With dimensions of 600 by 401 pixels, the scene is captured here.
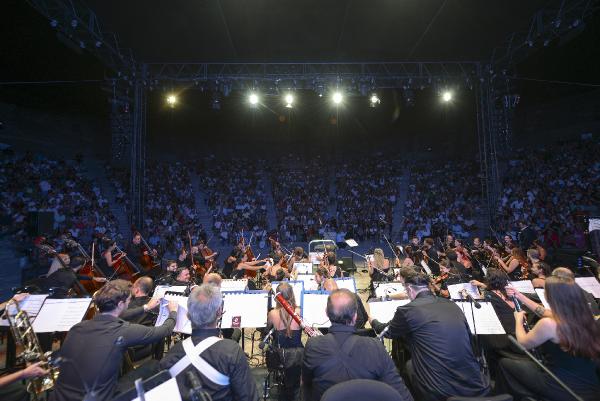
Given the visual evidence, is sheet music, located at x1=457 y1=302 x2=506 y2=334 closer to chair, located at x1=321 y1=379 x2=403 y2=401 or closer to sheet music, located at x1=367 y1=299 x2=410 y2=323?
sheet music, located at x1=367 y1=299 x2=410 y2=323

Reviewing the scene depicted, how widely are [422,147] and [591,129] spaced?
33.2 feet

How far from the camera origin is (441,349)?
2719 mm

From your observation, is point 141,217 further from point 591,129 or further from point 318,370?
point 591,129

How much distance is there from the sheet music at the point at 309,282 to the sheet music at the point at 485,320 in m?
3.10

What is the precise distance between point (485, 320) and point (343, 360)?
239cm

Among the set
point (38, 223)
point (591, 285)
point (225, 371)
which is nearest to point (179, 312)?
point (225, 371)

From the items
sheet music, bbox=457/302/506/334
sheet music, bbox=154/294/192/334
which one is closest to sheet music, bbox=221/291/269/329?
sheet music, bbox=154/294/192/334

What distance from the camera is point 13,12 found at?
33.0 ft

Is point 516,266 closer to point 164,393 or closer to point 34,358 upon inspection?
point 164,393

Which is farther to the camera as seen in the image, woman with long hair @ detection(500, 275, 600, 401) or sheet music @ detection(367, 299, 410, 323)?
sheet music @ detection(367, 299, 410, 323)

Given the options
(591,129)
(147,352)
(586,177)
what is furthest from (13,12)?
(591,129)

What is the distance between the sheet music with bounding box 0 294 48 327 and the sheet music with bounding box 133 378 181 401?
10.9 feet

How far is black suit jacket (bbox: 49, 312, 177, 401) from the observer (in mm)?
2504

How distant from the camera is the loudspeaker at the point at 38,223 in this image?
34.0 ft
